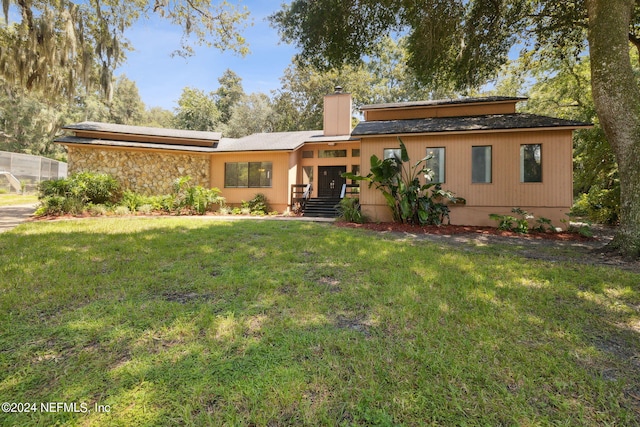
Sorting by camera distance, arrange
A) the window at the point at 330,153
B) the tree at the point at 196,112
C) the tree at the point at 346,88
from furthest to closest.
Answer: the tree at the point at 196,112 → the tree at the point at 346,88 → the window at the point at 330,153

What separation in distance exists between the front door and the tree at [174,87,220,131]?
62.6 ft

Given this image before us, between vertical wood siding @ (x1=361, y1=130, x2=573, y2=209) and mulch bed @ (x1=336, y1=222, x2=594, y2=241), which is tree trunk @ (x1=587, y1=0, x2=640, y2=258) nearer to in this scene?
mulch bed @ (x1=336, y1=222, x2=594, y2=241)

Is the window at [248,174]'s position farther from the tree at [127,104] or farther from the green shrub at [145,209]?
the tree at [127,104]

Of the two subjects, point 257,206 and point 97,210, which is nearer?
point 97,210

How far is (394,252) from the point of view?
A: 5402 mm

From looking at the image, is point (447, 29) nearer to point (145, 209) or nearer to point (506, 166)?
point (506, 166)

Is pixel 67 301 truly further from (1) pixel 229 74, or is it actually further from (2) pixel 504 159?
(1) pixel 229 74

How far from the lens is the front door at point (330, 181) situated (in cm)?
1506

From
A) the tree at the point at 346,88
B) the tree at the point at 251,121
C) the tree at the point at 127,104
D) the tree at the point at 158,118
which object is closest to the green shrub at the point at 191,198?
the tree at the point at 346,88

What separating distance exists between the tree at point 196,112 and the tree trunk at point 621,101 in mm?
29309

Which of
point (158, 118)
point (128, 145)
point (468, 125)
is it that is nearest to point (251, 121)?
point (158, 118)

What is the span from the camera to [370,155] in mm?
10797

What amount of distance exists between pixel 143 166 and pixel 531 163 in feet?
52.1

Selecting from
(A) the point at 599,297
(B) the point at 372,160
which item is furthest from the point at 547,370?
(B) the point at 372,160
